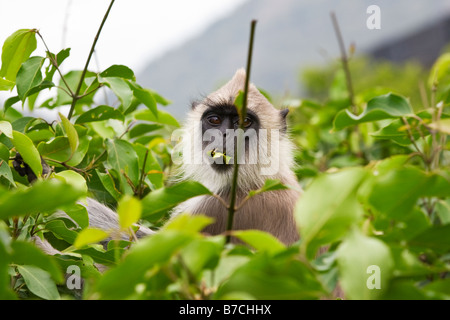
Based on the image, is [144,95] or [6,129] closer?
[6,129]

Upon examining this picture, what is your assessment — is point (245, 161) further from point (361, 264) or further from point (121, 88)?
point (361, 264)

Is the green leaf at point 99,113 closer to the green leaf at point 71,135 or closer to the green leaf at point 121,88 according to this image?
the green leaf at point 121,88

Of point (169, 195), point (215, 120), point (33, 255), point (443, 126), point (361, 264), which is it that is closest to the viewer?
point (361, 264)

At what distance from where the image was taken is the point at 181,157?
473 centimetres

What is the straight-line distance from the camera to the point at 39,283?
6.15 feet

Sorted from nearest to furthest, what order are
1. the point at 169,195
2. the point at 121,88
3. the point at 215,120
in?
the point at 169,195 < the point at 121,88 < the point at 215,120

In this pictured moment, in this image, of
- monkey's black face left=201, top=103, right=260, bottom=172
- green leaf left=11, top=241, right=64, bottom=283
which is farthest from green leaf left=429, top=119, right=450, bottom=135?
monkey's black face left=201, top=103, right=260, bottom=172

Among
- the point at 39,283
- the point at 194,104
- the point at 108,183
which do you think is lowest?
the point at 39,283

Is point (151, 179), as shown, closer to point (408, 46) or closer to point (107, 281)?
point (107, 281)

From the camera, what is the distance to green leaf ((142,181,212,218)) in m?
1.77

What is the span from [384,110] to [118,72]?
145 cm

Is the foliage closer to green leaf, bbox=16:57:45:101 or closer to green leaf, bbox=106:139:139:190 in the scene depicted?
green leaf, bbox=16:57:45:101

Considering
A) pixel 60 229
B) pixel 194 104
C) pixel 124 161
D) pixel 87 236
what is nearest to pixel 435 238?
pixel 87 236
